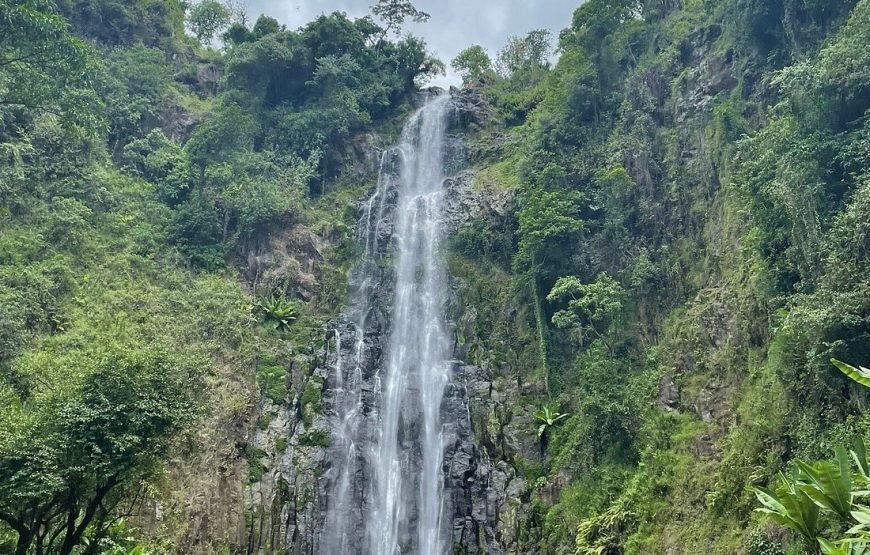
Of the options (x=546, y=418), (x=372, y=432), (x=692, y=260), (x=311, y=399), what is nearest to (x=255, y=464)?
(x=311, y=399)

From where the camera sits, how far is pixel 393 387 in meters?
20.9

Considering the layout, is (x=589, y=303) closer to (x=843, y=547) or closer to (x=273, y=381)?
(x=273, y=381)

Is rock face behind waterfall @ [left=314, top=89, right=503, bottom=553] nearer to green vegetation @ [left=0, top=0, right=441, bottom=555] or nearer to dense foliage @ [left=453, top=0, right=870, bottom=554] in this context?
green vegetation @ [left=0, top=0, right=441, bottom=555]

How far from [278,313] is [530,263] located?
8.72 m

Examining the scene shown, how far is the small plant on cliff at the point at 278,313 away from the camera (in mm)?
21750

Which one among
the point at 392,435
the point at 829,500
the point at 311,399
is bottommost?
the point at 829,500

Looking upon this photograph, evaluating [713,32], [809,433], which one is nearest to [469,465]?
[809,433]

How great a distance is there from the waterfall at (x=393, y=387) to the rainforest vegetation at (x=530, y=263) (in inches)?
41.0

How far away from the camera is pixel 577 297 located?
20344 mm

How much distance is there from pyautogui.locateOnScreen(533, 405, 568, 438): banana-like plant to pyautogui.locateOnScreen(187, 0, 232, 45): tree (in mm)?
34106

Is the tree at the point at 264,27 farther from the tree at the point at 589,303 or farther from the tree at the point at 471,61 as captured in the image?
the tree at the point at 589,303

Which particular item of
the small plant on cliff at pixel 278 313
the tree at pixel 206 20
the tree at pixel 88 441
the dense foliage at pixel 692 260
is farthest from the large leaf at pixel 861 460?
the tree at pixel 206 20

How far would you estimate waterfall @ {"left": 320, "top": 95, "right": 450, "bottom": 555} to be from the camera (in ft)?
58.9

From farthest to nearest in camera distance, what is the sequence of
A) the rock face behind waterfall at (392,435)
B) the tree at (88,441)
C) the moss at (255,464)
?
1. the rock face behind waterfall at (392,435)
2. the moss at (255,464)
3. the tree at (88,441)
